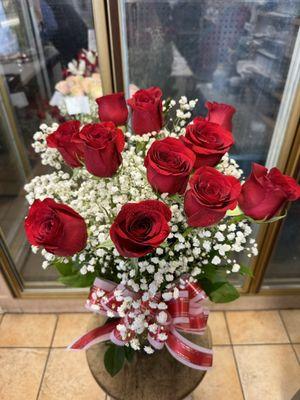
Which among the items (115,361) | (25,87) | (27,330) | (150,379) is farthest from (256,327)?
(25,87)

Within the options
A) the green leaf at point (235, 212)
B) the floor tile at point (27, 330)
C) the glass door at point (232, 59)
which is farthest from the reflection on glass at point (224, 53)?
the floor tile at point (27, 330)

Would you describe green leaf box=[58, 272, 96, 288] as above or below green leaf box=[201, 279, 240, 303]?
above

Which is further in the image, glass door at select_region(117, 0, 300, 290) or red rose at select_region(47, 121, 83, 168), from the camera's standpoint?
glass door at select_region(117, 0, 300, 290)

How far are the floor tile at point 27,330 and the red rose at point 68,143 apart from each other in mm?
1153

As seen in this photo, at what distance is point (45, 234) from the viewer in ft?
1.58

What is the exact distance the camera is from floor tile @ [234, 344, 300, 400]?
129cm

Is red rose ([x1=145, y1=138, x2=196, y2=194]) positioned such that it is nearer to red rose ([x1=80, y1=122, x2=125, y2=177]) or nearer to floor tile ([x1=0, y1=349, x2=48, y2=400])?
red rose ([x1=80, y1=122, x2=125, y2=177])

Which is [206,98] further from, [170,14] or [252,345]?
[252,345]

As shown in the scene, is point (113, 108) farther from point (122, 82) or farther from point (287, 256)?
point (287, 256)

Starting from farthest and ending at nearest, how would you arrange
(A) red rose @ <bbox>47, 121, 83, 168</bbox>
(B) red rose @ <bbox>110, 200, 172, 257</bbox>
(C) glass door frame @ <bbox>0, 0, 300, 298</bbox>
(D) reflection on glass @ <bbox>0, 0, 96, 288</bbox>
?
(D) reflection on glass @ <bbox>0, 0, 96, 288</bbox> → (C) glass door frame @ <bbox>0, 0, 300, 298</bbox> → (A) red rose @ <bbox>47, 121, 83, 168</bbox> → (B) red rose @ <bbox>110, 200, 172, 257</bbox>

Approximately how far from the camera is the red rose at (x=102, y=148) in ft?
1.69

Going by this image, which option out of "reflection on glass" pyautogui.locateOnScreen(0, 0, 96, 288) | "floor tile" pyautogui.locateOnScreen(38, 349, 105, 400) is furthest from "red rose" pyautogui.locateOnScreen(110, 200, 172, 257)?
"floor tile" pyautogui.locateOnScreen(38, 349, 105, 400)

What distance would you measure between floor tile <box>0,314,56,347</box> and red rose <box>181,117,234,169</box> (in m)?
1.27

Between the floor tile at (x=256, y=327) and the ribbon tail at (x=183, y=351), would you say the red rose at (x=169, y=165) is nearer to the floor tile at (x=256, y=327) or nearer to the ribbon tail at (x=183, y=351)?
the ribbon tail at (x=183, y=351)
